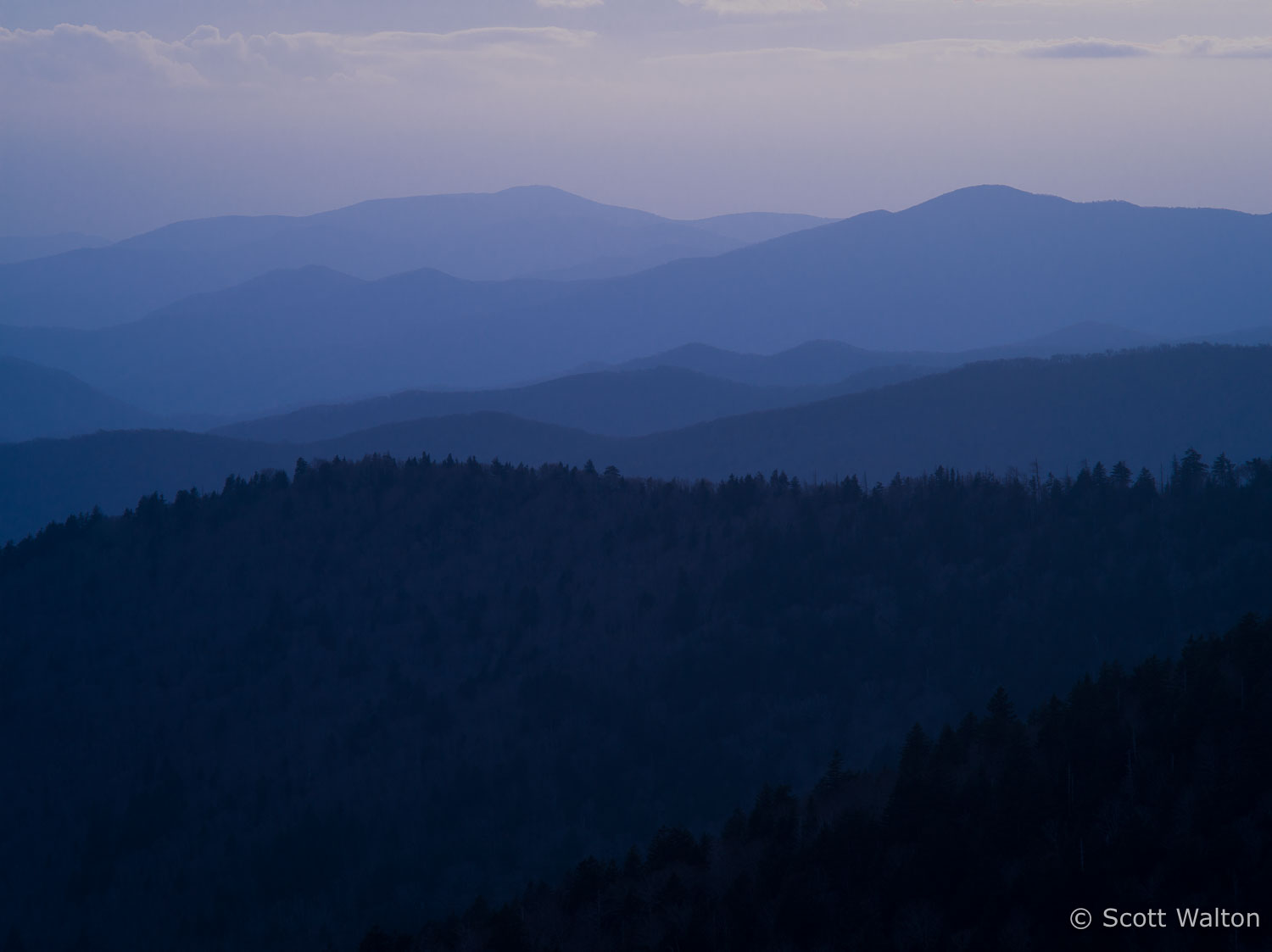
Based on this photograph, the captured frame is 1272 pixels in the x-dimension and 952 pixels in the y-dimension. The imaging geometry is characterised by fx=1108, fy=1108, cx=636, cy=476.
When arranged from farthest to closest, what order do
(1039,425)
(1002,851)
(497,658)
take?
(1039,425) → (497,658) → (1002,851)

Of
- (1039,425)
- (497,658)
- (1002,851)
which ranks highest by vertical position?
(1039,425)

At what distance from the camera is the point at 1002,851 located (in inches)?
1178

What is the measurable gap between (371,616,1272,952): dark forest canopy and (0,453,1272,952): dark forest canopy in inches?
838

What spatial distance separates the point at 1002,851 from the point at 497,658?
172 ft

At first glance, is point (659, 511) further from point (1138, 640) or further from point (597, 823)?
point (1138, 640)

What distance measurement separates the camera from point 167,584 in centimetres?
9244

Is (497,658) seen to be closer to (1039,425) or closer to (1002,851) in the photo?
(1002,851)

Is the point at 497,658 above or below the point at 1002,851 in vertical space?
below

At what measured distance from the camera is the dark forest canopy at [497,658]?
6031 cm

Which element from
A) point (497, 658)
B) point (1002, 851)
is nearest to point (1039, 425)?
point (497, 658)

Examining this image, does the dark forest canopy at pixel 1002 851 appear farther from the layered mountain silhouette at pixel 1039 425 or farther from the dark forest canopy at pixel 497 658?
→ the layered mountain silhouette at pixel 1039 425

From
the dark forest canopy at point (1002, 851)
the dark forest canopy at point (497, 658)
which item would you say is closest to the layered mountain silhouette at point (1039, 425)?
the dark forest canopy at point (497, 658)

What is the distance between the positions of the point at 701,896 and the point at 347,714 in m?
48.3

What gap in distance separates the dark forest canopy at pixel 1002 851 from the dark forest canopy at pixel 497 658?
2129cm
